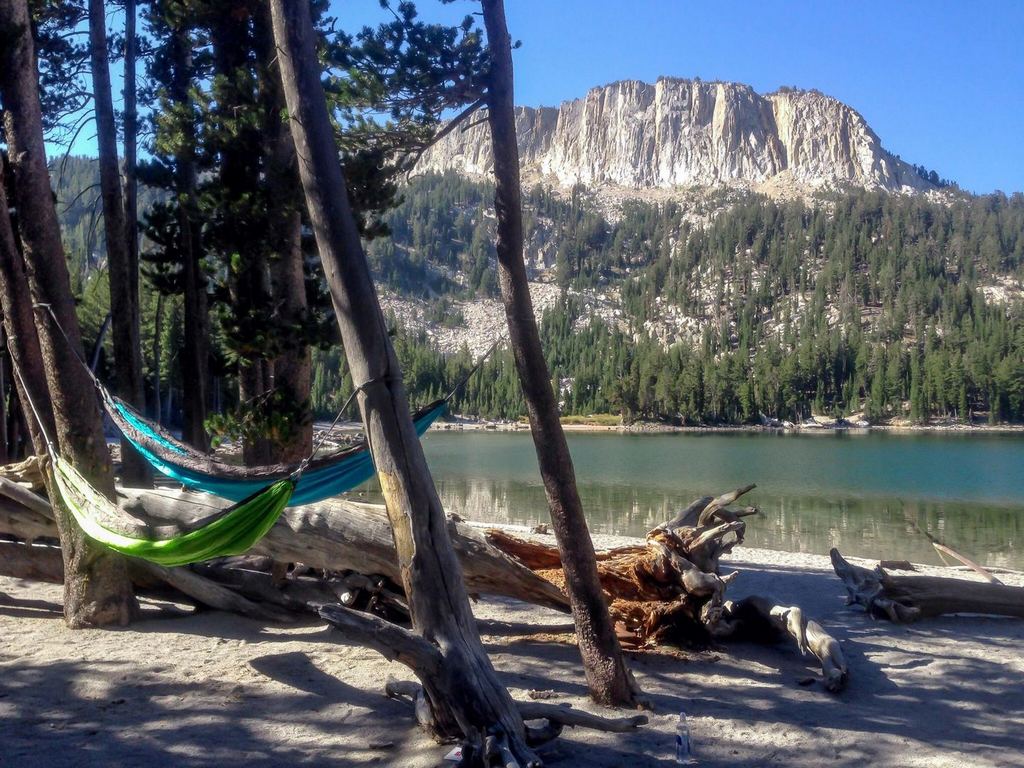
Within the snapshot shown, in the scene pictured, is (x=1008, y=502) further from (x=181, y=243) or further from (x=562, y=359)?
(x=562, y=359)

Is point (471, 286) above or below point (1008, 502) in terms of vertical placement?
above

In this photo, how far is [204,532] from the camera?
3.84 meters

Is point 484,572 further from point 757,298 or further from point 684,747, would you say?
point 757,298

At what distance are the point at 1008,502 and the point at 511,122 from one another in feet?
60.9

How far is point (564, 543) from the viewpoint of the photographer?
4.00m

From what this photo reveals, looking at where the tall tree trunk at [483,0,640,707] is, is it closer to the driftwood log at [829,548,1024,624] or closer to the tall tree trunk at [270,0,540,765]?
the tall tree trunk at [270,0,540,765]

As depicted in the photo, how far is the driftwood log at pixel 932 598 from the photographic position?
5852mm

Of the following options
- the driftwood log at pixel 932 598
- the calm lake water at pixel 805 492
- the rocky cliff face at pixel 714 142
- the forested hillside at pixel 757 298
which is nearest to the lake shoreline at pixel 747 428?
the forested hillside at pixel 757 298

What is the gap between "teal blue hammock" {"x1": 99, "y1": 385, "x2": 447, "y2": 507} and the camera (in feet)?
14.7

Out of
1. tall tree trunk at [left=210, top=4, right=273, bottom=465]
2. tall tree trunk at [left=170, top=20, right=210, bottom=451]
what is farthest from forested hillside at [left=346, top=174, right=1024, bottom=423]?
tall tree trunk at [left=210, top=4, right=273, bottom=465]

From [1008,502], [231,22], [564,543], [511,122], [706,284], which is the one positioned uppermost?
[706,284]

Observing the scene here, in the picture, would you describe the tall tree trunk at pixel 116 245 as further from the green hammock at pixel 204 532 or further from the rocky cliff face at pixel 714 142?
the rocky cliff face at pixel 714 142

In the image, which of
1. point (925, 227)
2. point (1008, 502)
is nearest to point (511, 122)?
point (1008, 502)

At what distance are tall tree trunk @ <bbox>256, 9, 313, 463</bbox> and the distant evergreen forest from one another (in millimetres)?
345
